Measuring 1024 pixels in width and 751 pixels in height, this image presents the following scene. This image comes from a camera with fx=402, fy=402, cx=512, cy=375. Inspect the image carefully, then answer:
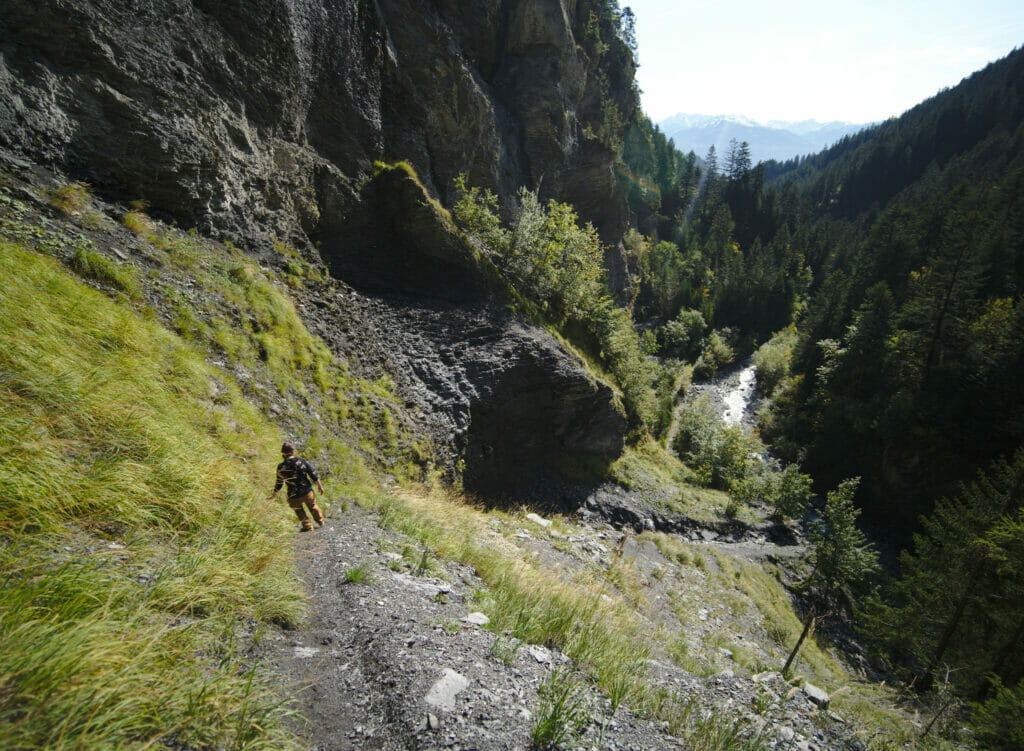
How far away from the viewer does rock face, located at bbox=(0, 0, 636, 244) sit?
8234 mm

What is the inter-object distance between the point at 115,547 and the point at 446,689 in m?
3.01

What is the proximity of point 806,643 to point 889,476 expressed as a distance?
2738cm

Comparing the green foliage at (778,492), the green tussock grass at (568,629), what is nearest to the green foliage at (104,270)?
the green tussock grass at (568,629)

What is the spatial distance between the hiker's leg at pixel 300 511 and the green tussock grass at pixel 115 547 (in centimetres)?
34

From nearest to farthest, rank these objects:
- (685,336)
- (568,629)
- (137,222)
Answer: (568,629)
(137,222)
(685,336)

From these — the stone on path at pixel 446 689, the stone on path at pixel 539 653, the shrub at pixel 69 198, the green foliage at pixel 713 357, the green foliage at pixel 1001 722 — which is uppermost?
the green foliage at pixel 713 357

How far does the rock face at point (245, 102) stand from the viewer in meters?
8.23

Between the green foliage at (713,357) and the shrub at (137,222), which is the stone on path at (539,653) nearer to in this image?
the shrub at (137,222)

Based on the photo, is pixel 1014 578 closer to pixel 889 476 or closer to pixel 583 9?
pixel 889 476

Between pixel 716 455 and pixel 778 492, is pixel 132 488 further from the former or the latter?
pixel 778 492

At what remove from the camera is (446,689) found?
11.3 ft

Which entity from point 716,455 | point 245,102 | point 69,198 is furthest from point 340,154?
point 716,455

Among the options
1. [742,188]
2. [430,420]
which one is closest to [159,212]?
[430,420]

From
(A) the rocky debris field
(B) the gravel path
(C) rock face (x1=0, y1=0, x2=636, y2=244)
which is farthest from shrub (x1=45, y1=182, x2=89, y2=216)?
(B) the gravel path
